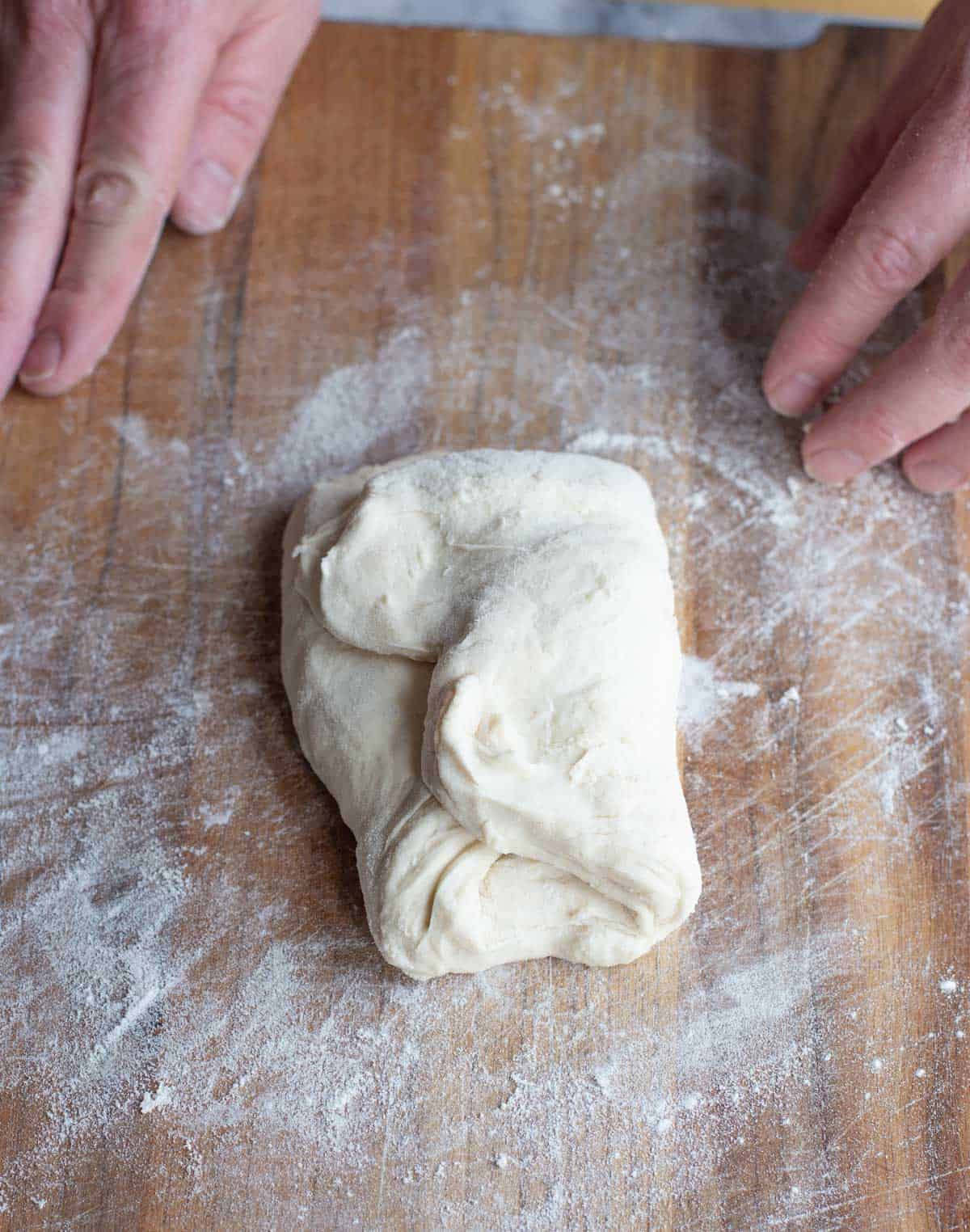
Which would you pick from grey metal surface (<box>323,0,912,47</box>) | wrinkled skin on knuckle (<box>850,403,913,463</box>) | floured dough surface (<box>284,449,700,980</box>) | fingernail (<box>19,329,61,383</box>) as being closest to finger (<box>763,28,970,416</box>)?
wrinkled skin on knuckle (<box>850,403,913,463</box>)

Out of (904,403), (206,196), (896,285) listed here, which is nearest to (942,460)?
(904,403)

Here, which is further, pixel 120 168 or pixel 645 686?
pixel 120 168

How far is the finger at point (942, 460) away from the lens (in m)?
1.63

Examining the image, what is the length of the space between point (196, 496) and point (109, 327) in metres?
0.29

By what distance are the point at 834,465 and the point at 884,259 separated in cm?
29

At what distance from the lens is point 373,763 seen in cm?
137

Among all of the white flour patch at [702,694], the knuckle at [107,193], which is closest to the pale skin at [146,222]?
the knuckle at [107,193]

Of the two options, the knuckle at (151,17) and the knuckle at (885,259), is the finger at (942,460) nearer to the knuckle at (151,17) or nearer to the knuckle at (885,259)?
the knuckle at (885,259)

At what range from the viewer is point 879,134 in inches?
66.7

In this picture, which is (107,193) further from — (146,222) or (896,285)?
(896,285)

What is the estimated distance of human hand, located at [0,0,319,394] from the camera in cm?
160

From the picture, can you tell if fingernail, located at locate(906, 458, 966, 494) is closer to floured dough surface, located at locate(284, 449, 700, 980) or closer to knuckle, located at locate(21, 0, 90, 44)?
floured dough surface, located at locate(284, 449, 700, 980)

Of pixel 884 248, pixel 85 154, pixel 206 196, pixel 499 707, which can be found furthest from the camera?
pixel 206 196

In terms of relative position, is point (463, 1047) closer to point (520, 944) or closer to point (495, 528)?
point (520, 944)
